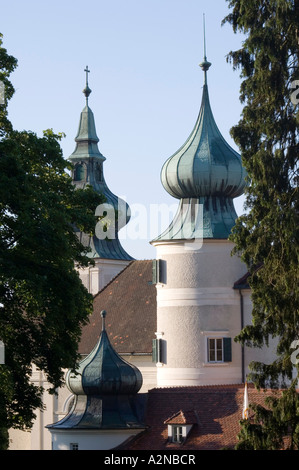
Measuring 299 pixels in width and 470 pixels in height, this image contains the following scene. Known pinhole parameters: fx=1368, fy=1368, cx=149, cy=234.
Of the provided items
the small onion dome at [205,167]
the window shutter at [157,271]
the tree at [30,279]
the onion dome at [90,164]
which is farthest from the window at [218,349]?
the onion dome at [90,164]

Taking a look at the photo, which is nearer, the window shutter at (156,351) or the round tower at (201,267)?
the round tower at (201,267)

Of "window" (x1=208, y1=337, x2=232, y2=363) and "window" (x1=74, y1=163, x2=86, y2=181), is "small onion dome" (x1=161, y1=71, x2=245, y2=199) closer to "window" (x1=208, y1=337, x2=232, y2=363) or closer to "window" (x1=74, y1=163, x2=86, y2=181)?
"window" (x1=208, y1=337, x2=232, y2=363)

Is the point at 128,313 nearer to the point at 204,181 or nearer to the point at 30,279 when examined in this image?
the point at 204,181

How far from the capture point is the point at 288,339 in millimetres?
30688

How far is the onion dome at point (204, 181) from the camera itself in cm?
5341

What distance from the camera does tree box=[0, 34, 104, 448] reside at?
31.7m

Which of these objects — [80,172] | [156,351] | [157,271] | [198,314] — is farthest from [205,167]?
[80,172]

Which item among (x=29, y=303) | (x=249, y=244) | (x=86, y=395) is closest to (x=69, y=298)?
(x=29, y=303)

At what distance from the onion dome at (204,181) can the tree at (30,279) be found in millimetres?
19475

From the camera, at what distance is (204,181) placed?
2106 inches

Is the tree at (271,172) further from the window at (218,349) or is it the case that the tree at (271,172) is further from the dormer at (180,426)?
the window at (218,349)

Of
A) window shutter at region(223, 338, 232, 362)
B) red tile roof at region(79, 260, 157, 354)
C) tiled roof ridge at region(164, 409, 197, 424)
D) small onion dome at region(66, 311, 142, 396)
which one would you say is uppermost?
red tile roof at region(79, 260, 157, 354)

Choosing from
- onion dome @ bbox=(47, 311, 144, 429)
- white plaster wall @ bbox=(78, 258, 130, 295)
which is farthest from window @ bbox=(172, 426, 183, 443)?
white plaster wall @ bbox=(78, 258, 130, 295)

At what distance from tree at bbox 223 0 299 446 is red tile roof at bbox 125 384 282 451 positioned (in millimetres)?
12349
